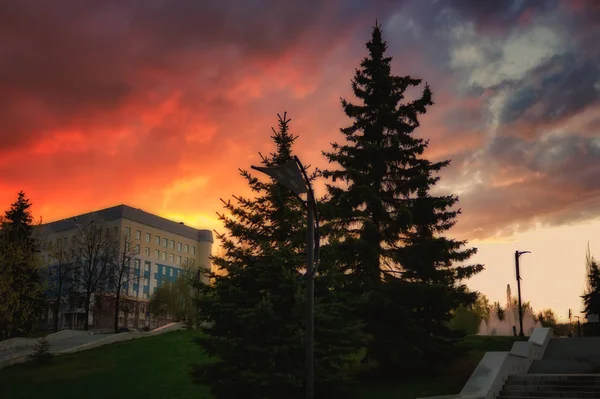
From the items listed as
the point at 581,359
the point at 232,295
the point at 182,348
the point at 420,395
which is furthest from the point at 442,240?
the point at 182,348

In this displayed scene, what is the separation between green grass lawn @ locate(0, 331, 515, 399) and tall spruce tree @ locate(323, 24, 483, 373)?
4.29 feet

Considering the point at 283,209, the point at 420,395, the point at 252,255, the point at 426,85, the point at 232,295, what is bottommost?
the point at 420,395

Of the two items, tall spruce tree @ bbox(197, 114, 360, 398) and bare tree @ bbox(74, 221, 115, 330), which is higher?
bare tree @ bbox(74, 221, 115, 330)

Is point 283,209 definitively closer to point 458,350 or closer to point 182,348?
point 458,350

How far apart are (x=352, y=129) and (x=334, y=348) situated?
10924mm

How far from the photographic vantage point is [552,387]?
16344 mm

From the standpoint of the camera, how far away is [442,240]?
20078 mm

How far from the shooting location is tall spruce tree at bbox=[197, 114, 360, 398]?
1388 centimetres

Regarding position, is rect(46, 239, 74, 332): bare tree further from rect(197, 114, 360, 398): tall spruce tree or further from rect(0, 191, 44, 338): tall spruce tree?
rect(197, 114, 360, 398): tall spruce tree

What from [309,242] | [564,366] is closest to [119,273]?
[564,366]

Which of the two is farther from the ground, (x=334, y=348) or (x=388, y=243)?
(x=388, y=243)

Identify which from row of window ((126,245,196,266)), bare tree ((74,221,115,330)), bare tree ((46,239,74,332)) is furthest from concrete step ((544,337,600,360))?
row of window ((126,245,196,266))

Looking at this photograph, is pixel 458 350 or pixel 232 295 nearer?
pixel 232 295

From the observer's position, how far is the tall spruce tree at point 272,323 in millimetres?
13875
